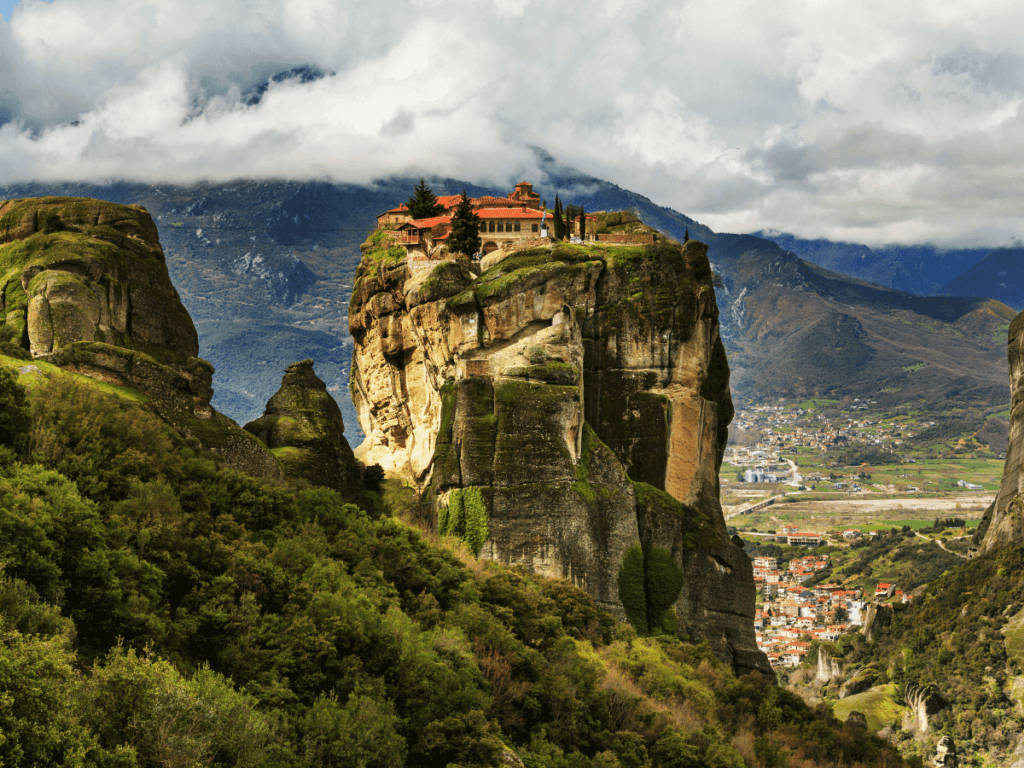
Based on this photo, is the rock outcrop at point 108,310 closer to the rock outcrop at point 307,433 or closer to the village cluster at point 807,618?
the rock outcrop at point 307,433

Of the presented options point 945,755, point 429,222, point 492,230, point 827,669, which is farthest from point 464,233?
point 827,669

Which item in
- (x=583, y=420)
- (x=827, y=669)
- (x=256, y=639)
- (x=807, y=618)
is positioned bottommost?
(x=807, y=618)

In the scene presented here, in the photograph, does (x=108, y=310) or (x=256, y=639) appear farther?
(x=108, y=310)

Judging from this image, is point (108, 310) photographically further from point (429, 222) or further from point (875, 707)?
point (875, 707)

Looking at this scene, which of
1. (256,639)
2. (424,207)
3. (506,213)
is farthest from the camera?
(424,207)

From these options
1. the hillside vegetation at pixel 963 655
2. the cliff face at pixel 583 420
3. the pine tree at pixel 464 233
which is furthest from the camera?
the hillside vegetation at pixel 963 655

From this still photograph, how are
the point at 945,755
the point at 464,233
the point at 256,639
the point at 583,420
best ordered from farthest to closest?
the point at 945,755 → the point at 464,233 → the point at 583,420 → the point at 256,639

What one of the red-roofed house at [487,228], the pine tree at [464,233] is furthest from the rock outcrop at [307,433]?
the red-roofed house at [487,228]

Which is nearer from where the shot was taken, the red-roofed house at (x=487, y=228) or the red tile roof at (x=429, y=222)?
the red-roofed house at (x=487, y=228)
